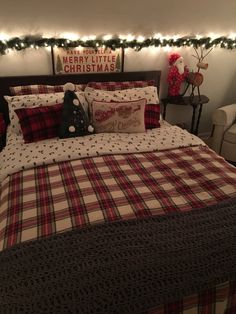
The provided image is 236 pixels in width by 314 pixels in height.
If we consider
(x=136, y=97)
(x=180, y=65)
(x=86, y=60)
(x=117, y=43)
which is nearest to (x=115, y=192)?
(x=136, y=97)

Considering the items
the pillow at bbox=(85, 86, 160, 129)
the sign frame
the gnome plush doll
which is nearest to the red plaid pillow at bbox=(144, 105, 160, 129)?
the pillow at bbox=(85, 86, 160, 129)

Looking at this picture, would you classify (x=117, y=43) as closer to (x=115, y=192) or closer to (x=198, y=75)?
(x=198, y=75)

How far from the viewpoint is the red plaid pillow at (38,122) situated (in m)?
1.98

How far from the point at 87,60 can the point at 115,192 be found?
1665 millimetres

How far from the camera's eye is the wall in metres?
2.25

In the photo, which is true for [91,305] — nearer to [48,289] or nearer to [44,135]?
→ [48,289]

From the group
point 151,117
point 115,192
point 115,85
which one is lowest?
point 115,192

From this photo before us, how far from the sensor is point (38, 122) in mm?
1986

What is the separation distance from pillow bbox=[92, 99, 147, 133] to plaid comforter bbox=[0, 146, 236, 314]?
0.41 m

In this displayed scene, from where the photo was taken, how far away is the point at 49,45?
2355 mm

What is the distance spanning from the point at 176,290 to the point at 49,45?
2.25 meters

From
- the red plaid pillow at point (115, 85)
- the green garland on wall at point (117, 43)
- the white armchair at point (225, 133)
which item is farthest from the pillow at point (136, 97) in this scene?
the white armchair at point (225, 133)

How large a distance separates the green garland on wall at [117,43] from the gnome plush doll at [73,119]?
61cm

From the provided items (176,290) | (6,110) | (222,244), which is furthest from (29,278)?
(6,110)
